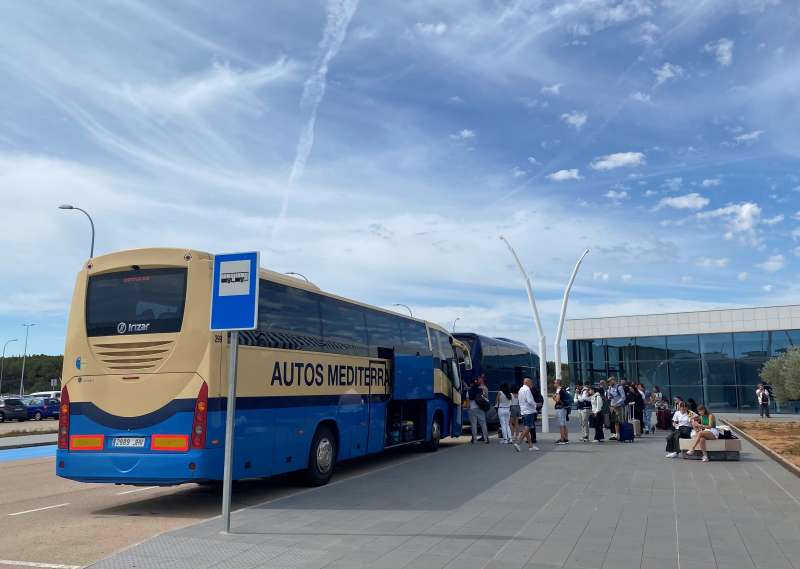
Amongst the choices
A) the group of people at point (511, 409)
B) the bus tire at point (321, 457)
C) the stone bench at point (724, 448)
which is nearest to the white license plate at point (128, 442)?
the bus tire at point (321, 457)

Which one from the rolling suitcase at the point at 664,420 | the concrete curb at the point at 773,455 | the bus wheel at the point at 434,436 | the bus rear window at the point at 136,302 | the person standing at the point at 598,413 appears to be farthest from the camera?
the rolling suitcase at the point at 664,420

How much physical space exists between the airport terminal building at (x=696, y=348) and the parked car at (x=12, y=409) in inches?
1415

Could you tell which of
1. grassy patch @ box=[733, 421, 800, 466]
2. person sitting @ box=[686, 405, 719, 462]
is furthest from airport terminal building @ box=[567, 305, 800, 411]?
person sitting @ box=[686, 405, 719, 462]

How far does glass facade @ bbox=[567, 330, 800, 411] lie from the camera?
42406mm

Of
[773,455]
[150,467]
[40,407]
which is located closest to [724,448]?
[773,455]

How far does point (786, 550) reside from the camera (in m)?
6.65

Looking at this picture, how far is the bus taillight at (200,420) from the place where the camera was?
8.83 m

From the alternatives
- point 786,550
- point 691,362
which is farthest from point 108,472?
point 691,362

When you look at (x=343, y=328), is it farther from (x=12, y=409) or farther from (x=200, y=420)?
(x=12, y=409)

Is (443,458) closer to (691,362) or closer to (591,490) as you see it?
(591,490)

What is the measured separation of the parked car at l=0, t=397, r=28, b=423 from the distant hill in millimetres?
70602

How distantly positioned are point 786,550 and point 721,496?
11.3ft

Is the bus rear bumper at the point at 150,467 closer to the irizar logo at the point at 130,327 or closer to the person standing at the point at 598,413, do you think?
the irizar logo at the point at 130,327

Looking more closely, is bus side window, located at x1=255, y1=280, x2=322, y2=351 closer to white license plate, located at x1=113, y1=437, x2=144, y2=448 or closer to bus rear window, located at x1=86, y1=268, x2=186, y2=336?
bus rear window, located at x1=86, y1=268, x2=186, y2=336
